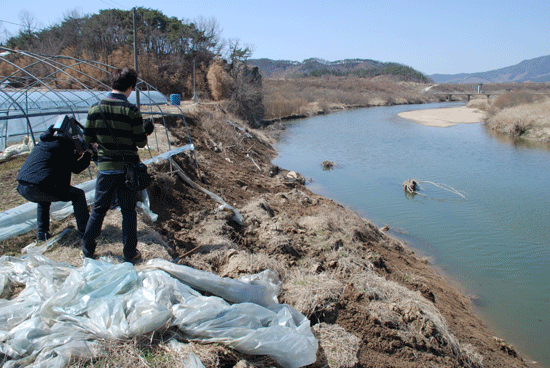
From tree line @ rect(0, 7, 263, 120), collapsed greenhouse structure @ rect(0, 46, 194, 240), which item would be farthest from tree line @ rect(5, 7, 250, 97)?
collapsed greenhouse structure @ rect(0, 46, 194, 240)

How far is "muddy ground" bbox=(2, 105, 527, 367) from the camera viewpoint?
13.0 feet

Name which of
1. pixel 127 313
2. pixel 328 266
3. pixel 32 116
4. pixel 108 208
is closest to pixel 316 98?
pixel 32 116

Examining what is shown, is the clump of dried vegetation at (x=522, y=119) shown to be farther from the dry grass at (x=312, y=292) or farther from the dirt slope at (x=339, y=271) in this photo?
the dry grass at (x=312, y=292)

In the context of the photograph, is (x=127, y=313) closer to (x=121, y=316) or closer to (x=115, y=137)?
(x=121, y=316)

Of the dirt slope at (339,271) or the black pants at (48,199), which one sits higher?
the black pants at (48,199)

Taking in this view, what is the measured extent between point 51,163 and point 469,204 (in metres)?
11.3

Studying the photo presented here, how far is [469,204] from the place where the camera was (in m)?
11.5

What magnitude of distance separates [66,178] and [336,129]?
25.3m

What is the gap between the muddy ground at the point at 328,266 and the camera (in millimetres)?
3947

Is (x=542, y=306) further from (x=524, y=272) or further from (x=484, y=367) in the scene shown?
(x=484, y=367)

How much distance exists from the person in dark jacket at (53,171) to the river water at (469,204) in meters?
6.30

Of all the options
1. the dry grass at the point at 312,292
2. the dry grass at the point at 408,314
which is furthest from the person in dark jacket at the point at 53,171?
the dry grass at the point at 408,314

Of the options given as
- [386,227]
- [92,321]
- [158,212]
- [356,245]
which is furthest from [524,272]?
[92,321]

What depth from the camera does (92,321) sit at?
2.63 m
